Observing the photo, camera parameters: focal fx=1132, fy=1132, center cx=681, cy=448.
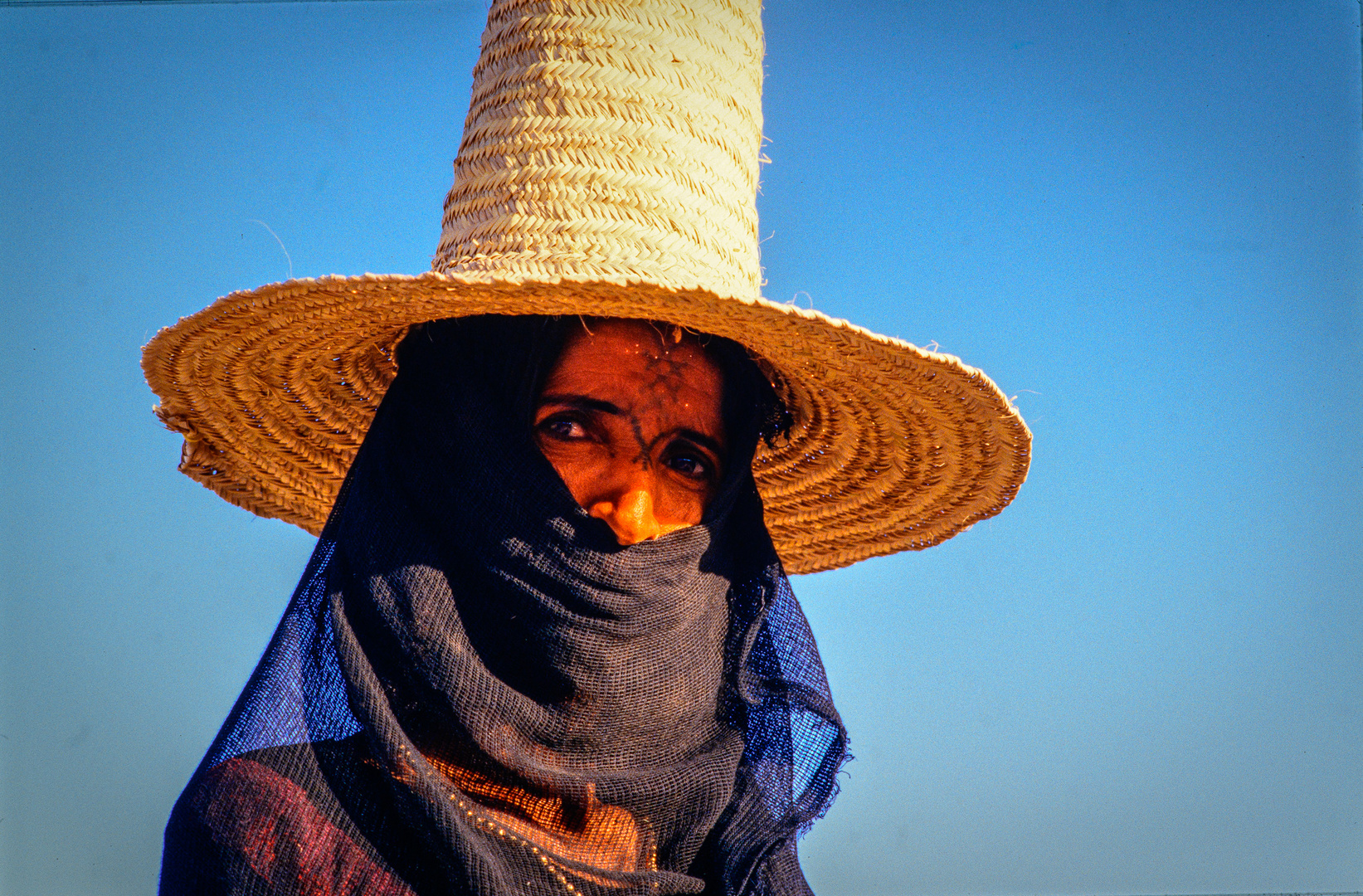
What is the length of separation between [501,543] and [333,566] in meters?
0.29

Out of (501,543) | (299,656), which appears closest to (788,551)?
(501,543)

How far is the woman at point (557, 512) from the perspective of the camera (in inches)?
70.8

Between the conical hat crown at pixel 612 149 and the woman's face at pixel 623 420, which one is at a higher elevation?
the conical hat crown at pixel 612 149

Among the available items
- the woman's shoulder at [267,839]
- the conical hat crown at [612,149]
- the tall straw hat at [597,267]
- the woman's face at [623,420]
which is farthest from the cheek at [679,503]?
the woman's shoulder at [267,839]

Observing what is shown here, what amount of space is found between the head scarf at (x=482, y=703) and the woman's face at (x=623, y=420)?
0.24 feet

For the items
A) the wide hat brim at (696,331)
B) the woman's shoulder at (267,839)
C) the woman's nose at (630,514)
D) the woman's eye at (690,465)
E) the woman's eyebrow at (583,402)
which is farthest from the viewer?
the woman's eye at (690,465)

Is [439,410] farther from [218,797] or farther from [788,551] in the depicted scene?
[788,551]

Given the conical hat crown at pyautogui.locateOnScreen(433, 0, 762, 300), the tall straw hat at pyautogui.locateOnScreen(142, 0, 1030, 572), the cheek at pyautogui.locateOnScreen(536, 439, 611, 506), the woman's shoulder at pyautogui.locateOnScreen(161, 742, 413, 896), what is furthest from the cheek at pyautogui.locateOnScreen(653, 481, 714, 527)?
the woman's shoulder at pyautogui.locateOnScreen(161, 742, 413, 896)

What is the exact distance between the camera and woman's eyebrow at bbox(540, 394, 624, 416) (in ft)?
7.02

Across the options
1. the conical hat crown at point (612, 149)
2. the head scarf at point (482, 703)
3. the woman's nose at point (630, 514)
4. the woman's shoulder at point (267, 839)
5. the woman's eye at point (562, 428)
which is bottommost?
the woman's shoulder at point (267, 839)

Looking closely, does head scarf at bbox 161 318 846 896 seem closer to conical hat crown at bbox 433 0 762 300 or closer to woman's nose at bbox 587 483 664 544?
woman's nose at bbox 587 483 664 544

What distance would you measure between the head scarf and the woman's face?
7 centimetres

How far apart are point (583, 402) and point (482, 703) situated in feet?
1.99

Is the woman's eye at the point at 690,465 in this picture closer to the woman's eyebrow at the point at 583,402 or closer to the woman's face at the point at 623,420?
the woman's face at the point at 623,420
